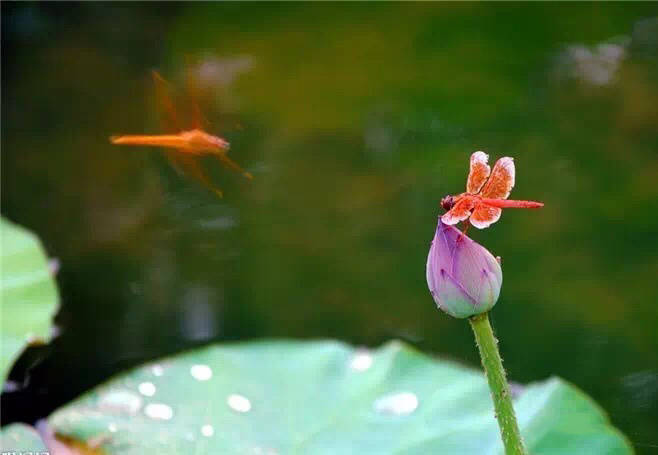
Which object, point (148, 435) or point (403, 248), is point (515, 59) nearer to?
point (403, 248)

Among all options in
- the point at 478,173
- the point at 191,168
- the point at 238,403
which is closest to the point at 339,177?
the point at 191,168

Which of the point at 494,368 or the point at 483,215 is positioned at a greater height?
the point at 483,215

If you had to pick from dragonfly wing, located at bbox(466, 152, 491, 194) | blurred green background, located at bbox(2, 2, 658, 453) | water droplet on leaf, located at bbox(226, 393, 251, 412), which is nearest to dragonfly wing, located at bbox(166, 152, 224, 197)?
blurred green background, located at bbox(2, 2, 658, 453)

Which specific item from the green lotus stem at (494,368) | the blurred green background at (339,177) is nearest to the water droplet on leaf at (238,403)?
the blurred green background at (339,177)

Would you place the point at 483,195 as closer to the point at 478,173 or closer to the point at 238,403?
the point at 478,173

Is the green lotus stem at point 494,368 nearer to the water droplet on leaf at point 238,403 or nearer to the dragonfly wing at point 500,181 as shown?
the dragonfly wing at point 500,181

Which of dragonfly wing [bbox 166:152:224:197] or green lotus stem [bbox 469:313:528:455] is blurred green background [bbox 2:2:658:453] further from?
green lotus stem [bbox 469:313:528:455]
